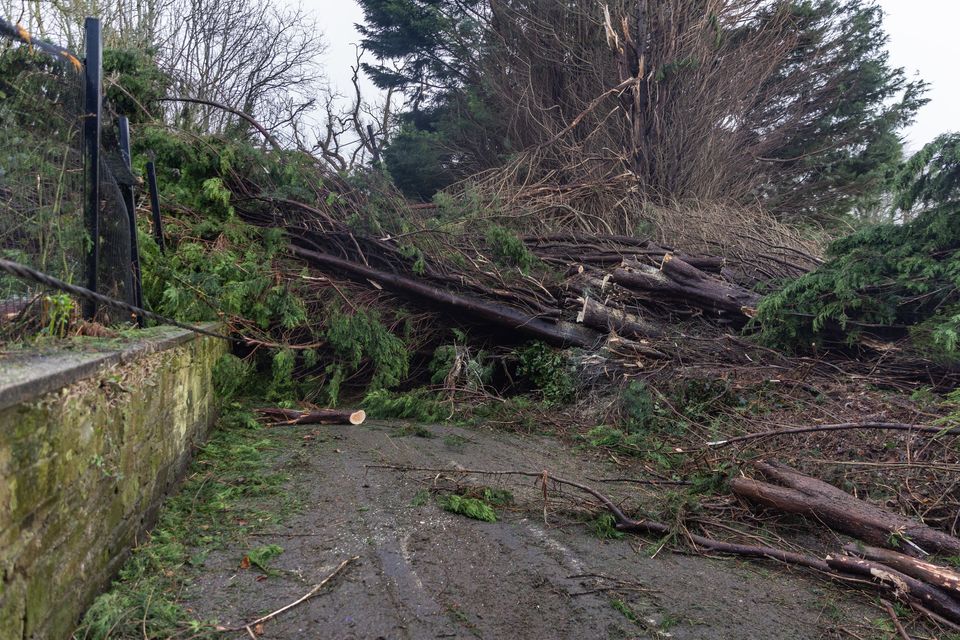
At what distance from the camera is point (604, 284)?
7.96 meters

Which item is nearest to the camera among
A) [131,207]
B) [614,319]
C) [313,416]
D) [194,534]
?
[194,534]

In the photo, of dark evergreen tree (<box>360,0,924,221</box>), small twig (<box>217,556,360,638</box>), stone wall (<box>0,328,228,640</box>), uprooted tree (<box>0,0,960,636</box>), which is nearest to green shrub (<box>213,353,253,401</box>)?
uprooted tree (<box>0,0,960,636</box>)

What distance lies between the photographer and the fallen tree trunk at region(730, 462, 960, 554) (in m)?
3.42

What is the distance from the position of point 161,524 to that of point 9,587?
1.65 meters

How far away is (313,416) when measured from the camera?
19.9 ft

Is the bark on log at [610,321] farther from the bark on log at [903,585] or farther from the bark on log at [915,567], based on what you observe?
the bark on log at [903,585]

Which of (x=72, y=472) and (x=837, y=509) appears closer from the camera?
(x=72, y=472)

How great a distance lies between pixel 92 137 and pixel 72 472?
1809mm

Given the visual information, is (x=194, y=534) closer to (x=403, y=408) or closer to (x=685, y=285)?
(x=403, y=408)

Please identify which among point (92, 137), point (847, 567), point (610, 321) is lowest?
point (847, 567)

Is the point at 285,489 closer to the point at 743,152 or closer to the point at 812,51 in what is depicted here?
the point at 743,152

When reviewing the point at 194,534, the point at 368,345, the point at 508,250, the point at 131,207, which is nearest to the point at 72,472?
the point at 194,534

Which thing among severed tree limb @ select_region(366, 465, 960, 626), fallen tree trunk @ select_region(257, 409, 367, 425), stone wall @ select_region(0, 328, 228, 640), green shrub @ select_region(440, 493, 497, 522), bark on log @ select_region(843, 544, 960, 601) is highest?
stone wall @ select_region(0, 328, 228, 640)

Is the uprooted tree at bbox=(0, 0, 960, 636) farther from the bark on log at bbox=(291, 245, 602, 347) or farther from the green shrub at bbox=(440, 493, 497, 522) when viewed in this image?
the green shrub at bbox=(440, 493, 497, 522)
